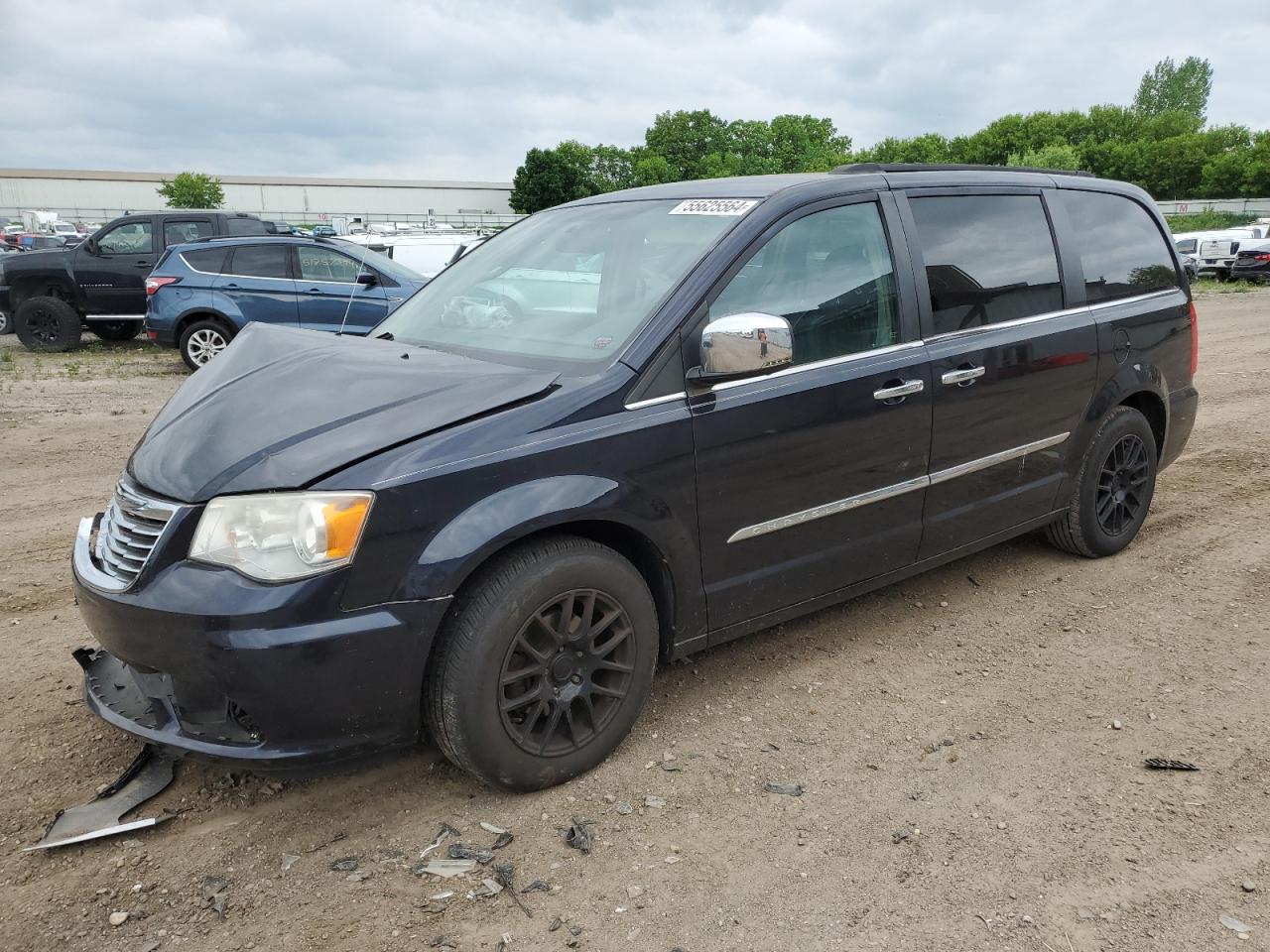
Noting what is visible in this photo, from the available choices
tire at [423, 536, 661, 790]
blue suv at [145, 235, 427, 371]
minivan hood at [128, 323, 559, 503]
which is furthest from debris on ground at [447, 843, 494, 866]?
blue suv at [145, 235, 427, 371]

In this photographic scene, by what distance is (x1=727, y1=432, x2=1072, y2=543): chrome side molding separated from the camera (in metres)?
3.47

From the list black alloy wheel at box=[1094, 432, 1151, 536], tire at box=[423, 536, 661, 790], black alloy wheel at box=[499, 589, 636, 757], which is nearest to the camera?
tire at box=[423, 536, 661, 790]

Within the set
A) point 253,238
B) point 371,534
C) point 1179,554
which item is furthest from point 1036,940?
point 253,238

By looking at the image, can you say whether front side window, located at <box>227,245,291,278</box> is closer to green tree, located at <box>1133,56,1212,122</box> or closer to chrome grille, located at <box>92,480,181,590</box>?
chrome grille, located at <box>92,480,181,590</box>

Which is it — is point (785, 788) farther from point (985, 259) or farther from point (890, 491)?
point (985, 259)

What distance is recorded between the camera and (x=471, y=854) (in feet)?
9.27

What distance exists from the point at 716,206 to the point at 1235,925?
2685 mm

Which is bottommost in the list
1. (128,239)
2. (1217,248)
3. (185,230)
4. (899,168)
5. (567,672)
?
(567,672)

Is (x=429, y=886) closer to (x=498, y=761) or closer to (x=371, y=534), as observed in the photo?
(x=498, y=761)

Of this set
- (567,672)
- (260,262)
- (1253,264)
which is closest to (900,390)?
(567,672)

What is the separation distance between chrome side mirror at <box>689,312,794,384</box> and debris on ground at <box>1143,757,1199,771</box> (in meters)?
1.78

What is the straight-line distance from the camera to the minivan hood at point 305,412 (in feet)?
9.07

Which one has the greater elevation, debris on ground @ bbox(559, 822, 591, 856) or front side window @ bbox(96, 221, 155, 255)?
front side window @ bbox(96, 221, 155, 255)

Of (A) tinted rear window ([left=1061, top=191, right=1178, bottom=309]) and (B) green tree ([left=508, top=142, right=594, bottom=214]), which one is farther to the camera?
(B) green tree ([left=508, top=142, right=594, bottom=214])
